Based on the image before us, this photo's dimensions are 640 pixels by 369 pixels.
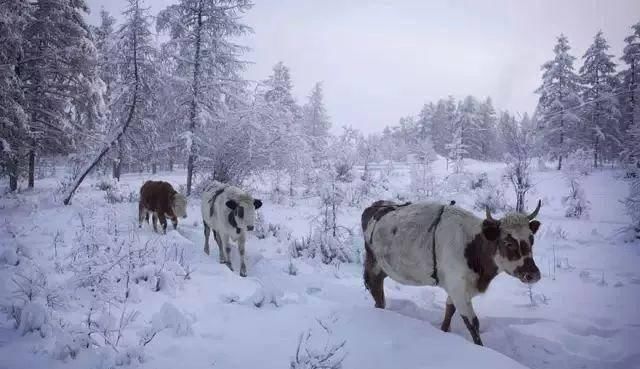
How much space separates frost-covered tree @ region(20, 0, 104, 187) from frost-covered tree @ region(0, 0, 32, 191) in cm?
199

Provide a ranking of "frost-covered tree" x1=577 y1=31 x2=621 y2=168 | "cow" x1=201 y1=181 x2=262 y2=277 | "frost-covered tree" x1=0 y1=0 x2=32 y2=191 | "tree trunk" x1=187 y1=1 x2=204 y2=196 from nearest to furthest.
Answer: "cow" x1=201 y1=181 x2=262 y2=277
"frost-covered tree" x1=0 y1=0 x2=32 y2=191
"tree trunk" x1=187 y1=1 x2=204 y2=196
"frost-covered tree" x1=577 y1=31 x2=621 y2=168

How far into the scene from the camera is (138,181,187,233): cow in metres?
10.1

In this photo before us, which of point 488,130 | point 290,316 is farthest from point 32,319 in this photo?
point 488,130

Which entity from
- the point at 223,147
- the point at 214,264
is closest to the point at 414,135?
the point at 223,147

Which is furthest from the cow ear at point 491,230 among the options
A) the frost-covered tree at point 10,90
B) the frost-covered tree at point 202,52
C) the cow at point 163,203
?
the frost-covered tree at point 202,52

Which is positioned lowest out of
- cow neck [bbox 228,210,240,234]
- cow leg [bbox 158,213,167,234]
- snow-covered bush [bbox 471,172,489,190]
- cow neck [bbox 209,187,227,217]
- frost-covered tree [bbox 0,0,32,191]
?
cow leg [bbox 158,213,167,234]

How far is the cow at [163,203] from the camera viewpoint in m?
10.1

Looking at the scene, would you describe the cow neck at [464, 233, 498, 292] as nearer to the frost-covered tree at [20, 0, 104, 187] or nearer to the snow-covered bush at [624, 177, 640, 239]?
the snow-covered bush at [624, 177, 640, 239]

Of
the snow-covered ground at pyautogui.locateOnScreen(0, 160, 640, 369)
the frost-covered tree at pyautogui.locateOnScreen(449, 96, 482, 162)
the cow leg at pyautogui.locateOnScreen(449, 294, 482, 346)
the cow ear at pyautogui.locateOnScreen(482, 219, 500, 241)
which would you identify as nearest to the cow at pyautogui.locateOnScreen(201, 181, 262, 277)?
the snow-covered ground at pyautogui.locateOnScreen(0, 160, 640, 369)

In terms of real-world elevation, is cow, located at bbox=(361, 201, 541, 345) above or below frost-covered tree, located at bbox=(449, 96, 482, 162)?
below

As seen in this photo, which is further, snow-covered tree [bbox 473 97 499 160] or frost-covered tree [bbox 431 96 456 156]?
frost-covered tree [bbox 431 96 456 156]

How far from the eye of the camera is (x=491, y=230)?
3.83m

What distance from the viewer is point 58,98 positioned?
612 inches

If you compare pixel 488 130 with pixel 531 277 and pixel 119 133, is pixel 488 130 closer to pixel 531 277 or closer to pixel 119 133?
pixel 119 133
